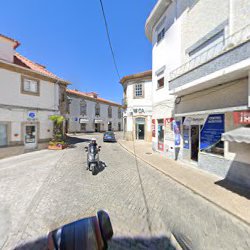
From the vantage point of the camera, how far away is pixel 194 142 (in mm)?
8539

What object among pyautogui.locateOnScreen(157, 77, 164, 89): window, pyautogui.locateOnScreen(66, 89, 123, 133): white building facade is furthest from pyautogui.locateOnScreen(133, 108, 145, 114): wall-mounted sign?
pyautogui.locateOnScreen(66, 89, 123, 133): white building facade

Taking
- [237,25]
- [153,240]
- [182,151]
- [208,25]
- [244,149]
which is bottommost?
[153,240]

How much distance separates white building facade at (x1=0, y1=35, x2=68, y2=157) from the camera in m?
10.5

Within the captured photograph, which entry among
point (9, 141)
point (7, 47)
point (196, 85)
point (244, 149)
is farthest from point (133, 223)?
point (7, 47)

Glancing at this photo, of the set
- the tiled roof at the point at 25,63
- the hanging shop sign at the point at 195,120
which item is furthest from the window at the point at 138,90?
the hanging shop sign at the point at 195,120

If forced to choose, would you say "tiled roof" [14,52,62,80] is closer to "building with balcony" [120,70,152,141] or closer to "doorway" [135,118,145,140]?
"building with balcony" [120,70,152,141]

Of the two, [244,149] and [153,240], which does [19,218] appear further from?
[244,149]

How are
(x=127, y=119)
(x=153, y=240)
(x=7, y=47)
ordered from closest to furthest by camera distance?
(x=153, y=240) < (x=7, y=47) < (x=127, y=119)

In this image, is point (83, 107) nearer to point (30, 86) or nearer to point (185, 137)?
point (30, 86)

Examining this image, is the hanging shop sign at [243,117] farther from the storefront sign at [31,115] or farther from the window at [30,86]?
the window at [30,86]

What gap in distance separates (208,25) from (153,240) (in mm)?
9454

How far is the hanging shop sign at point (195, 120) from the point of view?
24.7 feet


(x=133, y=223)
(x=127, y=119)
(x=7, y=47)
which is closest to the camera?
(x=133, y=223)

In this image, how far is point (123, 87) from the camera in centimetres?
2158
